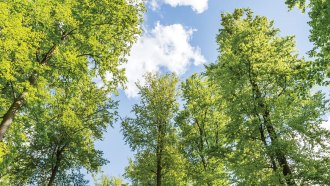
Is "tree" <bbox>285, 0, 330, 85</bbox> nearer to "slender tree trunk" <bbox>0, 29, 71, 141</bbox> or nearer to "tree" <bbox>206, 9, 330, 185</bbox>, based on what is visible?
"tree" <bbox>206, 9, 330, 185</bbox>

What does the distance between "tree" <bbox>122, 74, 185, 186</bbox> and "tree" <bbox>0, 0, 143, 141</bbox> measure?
7.82 meters

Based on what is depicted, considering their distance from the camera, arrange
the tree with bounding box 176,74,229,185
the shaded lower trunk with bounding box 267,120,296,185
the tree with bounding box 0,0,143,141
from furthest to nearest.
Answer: the tree with bounding box 176,74,229,185
the shaded lower trunk with bounding box 267,120,296,185
the tree with bounding box 0,0,143,141

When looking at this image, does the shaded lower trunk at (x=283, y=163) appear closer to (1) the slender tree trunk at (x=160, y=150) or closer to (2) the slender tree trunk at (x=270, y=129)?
(2) the slender tree trunk at (x=270, y=129)

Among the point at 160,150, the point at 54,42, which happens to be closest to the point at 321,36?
the point at 54,42

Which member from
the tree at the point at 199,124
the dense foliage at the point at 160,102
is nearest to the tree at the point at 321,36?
the dense foliage at the point at 160,102

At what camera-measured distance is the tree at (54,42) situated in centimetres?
968

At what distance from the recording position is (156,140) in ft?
67.9

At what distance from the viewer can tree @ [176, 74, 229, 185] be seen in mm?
21328

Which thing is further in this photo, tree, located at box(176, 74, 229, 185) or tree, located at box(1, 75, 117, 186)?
tree, located at box(176, 74, 229, 185)

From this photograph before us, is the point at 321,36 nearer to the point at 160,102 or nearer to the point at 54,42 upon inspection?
the point at 54,42

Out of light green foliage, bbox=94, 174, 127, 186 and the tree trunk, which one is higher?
light green foliage, bbox=94, 174, 127, 186

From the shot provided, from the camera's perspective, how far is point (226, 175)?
16438mm

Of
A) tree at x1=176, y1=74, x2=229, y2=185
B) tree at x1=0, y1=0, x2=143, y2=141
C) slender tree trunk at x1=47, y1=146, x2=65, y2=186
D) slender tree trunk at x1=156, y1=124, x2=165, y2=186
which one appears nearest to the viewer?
tree at x1=0, y1=0, x2=143, y2=141

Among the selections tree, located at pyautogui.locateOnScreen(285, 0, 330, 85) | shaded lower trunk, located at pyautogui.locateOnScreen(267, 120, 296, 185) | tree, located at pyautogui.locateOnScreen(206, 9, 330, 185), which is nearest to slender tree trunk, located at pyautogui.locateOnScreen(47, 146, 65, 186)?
tree, located at pyautogui.locateOnScreen(206, 9, 330, 185)
